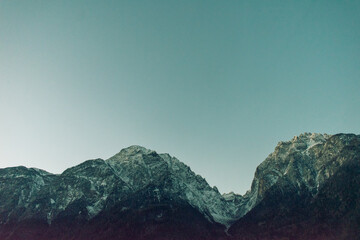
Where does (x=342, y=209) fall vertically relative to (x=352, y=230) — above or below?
above

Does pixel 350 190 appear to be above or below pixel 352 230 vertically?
above

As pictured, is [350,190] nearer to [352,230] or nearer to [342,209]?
[342,209]

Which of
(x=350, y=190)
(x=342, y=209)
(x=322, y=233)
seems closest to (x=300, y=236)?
(x=322, y=233)

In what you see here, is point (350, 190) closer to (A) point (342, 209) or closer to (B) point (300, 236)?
(A) point (342, 209)

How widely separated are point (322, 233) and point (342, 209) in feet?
71.0

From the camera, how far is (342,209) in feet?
633

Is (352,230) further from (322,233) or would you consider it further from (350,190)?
(350,190)

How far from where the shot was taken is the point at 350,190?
199 meters

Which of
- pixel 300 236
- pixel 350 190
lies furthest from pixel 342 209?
pixel 300 236

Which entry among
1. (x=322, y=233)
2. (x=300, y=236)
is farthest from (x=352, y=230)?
(x=300, y=236)

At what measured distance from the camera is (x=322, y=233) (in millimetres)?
187250

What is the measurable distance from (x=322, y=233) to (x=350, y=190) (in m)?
36.7

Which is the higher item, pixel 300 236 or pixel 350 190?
pixel 350 190

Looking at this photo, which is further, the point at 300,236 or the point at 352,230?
the point at 300,236
